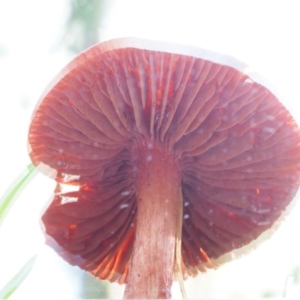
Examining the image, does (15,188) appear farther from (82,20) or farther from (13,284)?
(82,20)

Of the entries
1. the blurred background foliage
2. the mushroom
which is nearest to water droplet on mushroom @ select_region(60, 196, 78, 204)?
the mushroom

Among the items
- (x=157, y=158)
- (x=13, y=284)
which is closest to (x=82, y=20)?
(x=157, y=158)

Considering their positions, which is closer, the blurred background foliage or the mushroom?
the mushroom

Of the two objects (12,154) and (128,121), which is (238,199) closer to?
(128,121)

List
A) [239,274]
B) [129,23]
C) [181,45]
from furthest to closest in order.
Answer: [239,274] < [129,23] < [181,45]

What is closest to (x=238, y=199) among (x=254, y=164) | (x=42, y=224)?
(x=254, y=164)

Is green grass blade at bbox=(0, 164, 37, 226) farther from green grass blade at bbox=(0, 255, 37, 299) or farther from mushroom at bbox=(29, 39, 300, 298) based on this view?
green grass blade at bbox=(0, 255, 37, 299)

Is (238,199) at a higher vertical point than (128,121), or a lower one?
lower
